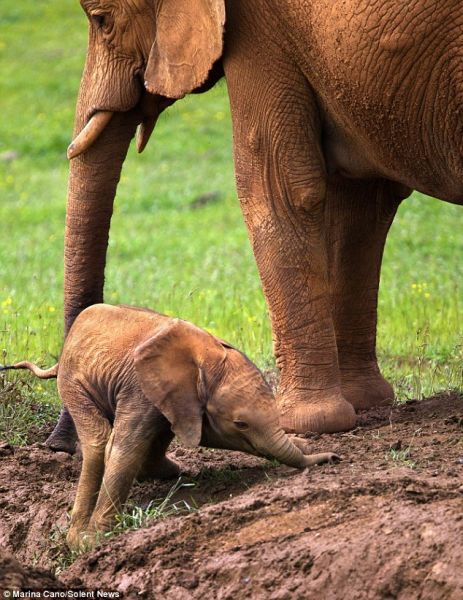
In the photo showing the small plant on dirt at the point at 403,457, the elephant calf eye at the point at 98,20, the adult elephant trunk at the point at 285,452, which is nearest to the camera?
the adult elephant trunk at the point at 285,452

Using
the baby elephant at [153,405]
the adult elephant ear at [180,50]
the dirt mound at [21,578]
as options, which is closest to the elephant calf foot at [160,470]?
the baby elephant at [153,405]

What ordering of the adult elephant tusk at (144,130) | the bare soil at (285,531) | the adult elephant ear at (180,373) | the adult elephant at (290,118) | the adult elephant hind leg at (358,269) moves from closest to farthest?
1. the bare soil at (285,531)
2. the adult elephant ear at (180,373)
3. the adult elephant at (290,118)
4. the adult elephant tusk at (144,130)
5. the adult elephant hind leg at (358,269)

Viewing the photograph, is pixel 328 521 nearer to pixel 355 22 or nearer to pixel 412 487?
pixel 412 487

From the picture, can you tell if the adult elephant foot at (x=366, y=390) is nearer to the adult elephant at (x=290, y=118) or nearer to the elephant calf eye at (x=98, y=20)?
the adult elephant at (x=290, y=118)

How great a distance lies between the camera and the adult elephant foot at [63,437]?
705cm

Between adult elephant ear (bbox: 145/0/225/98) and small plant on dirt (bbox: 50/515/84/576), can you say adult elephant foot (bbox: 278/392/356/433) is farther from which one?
adult elephant ear (bbox: 145/0/225/98)

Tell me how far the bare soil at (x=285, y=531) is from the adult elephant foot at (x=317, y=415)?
0.32 m

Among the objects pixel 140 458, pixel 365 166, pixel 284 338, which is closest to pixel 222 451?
pixel 284 338

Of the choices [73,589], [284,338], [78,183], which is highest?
[78,183]

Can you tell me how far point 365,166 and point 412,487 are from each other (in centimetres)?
219

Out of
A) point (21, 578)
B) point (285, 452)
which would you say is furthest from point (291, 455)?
point (21, 578)

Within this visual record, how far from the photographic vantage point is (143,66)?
23.5ft

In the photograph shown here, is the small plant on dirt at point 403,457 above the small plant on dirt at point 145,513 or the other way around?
above

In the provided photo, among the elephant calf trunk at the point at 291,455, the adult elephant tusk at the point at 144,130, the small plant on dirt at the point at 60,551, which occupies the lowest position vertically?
the small plant on dirt at the point at 60,551
